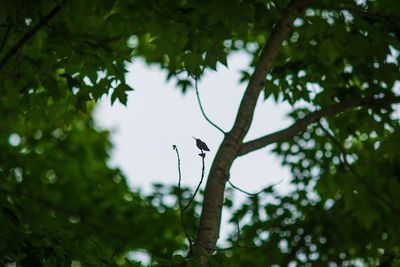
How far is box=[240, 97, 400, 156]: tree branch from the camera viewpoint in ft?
12.6

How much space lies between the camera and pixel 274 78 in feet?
15.8

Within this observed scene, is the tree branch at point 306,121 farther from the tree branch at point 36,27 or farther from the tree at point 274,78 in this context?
the tree branch at point 36,27

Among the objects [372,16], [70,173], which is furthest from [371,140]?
[70,173]

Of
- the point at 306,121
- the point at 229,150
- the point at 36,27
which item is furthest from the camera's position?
the point at 36,27

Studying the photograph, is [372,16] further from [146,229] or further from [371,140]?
[146,229]

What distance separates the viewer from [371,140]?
6676 mm

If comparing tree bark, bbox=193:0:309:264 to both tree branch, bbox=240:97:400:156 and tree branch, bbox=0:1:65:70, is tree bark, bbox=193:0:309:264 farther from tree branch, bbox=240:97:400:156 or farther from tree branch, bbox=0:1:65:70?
tree branch, bbox=0:1:65:70

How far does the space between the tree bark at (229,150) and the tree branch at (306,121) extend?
105 millimetres

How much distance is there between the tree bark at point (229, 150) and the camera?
11.2ft

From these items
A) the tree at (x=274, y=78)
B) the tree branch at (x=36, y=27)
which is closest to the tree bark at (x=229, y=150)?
the tree at (x=274, y=78)

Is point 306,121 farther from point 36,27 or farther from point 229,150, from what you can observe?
point 36,27

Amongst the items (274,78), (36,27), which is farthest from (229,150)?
(36,27)

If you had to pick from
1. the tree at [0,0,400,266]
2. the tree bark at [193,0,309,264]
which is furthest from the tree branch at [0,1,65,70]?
the tree bark at [193,0,309,264]

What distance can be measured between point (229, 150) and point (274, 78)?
1336mm
